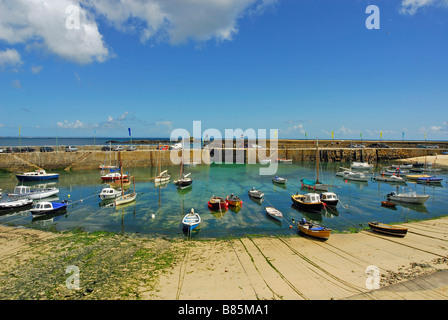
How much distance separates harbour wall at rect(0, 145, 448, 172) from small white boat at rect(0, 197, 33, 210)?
32.3 meters

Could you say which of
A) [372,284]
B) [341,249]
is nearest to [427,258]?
[341,249]

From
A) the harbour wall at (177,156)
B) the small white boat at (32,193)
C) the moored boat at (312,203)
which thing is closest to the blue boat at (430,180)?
the moored boat at (312,203)

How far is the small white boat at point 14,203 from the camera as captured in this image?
29.8 m

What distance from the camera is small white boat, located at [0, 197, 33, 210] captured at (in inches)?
1172

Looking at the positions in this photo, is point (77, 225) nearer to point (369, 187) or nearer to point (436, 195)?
point (369, 187)

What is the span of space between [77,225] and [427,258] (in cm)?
3166

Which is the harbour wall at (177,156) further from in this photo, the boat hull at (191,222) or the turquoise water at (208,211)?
the boat hull at (191,222)

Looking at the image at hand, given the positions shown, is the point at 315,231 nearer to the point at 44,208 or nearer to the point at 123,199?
the point at 123,199

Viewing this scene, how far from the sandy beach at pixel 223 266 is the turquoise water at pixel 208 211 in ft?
9.72

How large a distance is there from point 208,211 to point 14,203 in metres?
25.1

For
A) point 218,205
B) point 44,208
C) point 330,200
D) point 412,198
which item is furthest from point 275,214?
point 44,208

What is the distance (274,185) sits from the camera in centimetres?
4778

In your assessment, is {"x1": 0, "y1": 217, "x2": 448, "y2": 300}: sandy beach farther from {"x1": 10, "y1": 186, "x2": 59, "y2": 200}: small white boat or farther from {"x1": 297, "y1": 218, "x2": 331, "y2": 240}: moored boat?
{"x1": 10, "y1": 186, "x2": 59, "y2": 200}: small white boat

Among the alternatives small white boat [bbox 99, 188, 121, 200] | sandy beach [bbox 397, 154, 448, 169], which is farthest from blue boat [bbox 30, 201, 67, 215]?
sandy beach [bbox 397, 154, 448, 169]
